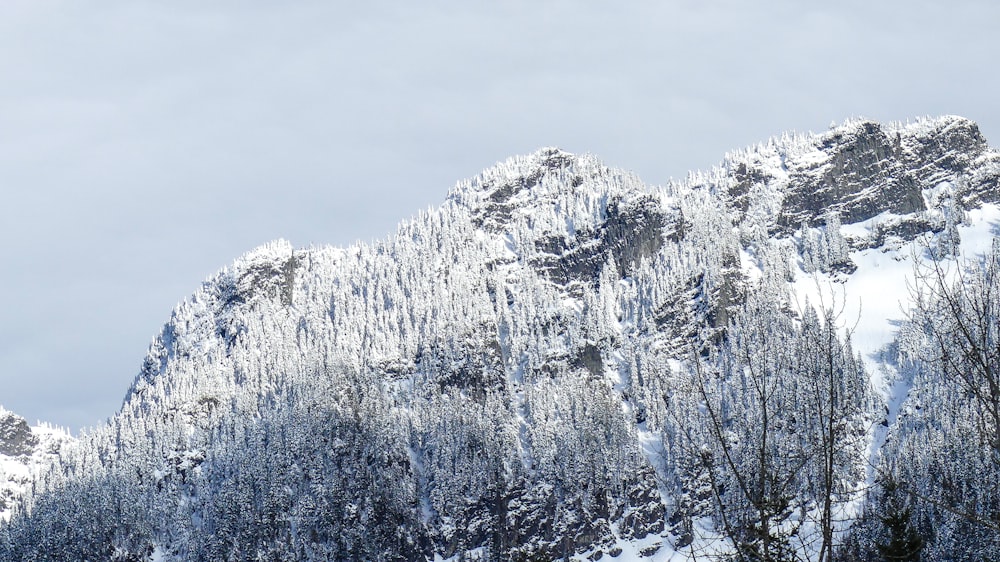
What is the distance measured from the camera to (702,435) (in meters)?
187

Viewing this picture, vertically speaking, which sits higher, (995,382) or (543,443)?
(543,443)

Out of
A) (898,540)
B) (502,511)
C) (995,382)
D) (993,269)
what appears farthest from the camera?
(502,511)

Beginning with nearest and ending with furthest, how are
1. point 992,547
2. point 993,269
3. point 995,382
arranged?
point 995,382 < point 993,269 < point 992,547

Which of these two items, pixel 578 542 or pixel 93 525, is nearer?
pixel 578 542

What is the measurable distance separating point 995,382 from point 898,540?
31.9 metres

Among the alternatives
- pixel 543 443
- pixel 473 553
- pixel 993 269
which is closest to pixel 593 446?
pixel 543 443

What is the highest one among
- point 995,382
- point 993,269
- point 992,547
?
point 993,269

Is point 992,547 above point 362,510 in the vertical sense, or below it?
below

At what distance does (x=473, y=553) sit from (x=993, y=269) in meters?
177

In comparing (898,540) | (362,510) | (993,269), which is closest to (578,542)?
(362,510)

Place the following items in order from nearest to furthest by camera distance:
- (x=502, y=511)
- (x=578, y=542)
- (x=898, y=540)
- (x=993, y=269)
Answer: (x=993, y=269) → (x=898, y=540) → (x=578, y=542) → (x=502, y=511)

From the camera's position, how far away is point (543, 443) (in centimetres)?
19888

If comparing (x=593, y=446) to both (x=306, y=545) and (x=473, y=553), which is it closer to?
(x=473, y=553)

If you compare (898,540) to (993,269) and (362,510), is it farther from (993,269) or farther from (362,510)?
(362,510)
